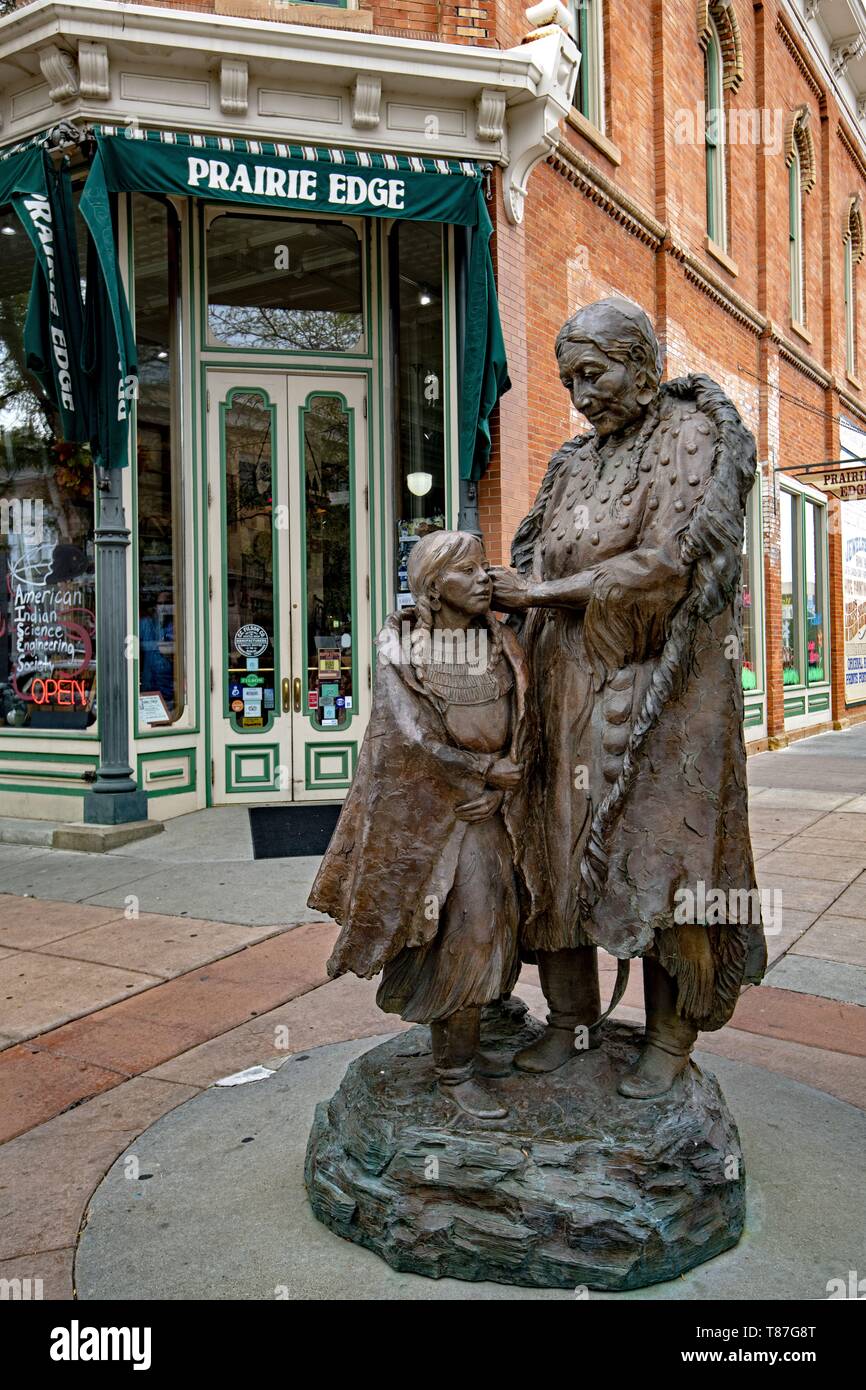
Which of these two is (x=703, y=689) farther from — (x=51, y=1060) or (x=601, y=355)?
(x=51, y=1060)

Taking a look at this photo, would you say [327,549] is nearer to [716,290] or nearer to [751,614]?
[716,290]

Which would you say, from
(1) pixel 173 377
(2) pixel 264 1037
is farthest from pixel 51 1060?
(1) pixel 173 377

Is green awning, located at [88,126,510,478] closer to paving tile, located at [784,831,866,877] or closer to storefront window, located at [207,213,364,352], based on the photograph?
storefront window, located at [207,213,364,352]

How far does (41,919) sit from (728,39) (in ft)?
46.4

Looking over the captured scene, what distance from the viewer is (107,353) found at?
796 cm

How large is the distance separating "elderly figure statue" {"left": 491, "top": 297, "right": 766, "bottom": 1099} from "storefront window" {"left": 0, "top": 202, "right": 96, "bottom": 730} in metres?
6.51

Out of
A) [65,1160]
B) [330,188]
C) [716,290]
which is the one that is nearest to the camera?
[65,1160]

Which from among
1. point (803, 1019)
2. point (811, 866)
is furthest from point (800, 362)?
point (803, 1019)

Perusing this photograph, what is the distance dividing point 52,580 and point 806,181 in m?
15.0

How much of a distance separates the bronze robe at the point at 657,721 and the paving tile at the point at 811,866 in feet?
14.4

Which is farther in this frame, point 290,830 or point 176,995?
point 290,830

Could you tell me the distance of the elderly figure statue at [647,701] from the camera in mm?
2672

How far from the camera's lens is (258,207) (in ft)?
30.2

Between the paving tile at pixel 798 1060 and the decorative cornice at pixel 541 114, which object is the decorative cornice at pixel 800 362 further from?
the paving tile at pixel 798 1060
